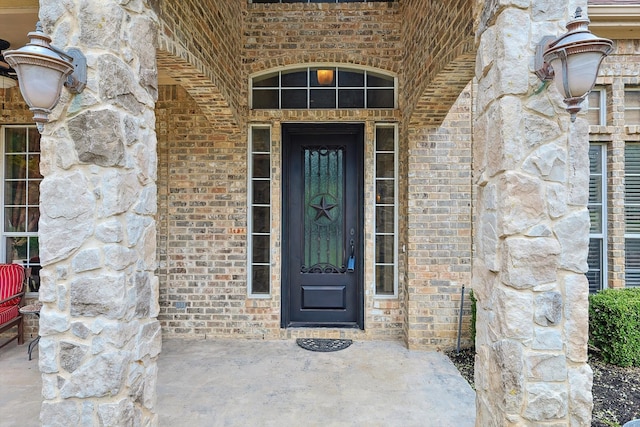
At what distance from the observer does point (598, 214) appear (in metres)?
4.20

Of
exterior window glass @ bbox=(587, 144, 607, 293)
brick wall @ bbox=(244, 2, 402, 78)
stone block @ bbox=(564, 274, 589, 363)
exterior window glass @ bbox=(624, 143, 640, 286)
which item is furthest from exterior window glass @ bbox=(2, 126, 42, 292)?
exterior window glass @ bbox=(624, 143, 640, 286)

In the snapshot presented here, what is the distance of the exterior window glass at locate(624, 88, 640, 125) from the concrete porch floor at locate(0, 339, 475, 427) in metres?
3.47

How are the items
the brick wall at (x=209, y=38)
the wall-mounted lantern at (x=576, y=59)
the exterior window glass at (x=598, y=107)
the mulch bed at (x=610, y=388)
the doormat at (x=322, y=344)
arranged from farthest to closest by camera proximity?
1. the exterior window glass at (x=598, y=107)
2. the doormat at (x=322, y=344)
3. the mulch bed at (x=610, y=388)
4. the brick wall at (x=209, y=38)
5. the wall-mounted lantern at (x=576, y=59)

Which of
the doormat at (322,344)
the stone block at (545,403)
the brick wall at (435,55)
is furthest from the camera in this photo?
the doormat at (322,344)

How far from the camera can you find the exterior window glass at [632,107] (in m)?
4.19

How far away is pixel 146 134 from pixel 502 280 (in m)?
2.02

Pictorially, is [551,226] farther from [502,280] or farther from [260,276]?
[260,276]

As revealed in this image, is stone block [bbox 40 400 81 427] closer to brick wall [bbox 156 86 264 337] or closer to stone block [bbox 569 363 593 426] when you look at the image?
stone block [bbox 569 363 593 426]

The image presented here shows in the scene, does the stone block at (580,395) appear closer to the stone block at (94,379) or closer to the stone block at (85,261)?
the stone block at (94,379)

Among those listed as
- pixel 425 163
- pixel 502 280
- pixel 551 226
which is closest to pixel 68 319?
pixel 502 280

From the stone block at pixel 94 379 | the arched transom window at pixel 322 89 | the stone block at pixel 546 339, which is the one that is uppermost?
the arched transom window at pixel 322 89

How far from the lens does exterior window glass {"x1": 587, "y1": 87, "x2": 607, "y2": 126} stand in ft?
13.7

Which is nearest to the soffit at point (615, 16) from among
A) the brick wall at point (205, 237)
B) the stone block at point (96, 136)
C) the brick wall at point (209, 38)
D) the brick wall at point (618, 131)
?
the brick wall at point (618, 131)

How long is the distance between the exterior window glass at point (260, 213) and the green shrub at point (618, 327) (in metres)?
3.54
